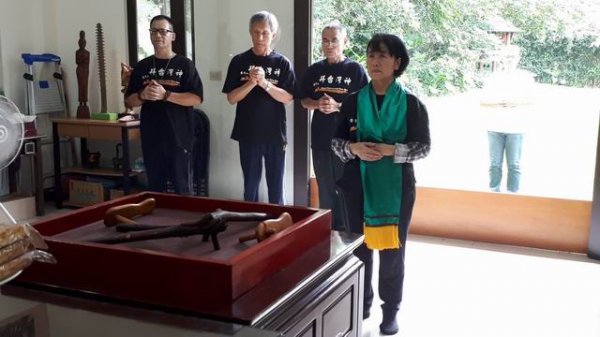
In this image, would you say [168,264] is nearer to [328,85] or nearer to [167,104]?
[328,85]

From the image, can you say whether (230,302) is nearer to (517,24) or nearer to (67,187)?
(517,24)

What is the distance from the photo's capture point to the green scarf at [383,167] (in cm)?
267

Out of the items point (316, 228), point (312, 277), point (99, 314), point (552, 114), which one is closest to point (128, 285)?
point (99, 314)

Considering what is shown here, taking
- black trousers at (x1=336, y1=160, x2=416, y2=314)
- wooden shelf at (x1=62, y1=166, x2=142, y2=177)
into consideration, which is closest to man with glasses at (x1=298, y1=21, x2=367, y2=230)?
black trousers at (x1=336, y1=160, x2=416, y2=314)

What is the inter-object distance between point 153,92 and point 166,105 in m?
0.14

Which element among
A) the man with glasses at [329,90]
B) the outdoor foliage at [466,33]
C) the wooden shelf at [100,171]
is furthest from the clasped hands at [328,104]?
the wooden shelf at [100,171]

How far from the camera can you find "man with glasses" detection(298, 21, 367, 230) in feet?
12.4

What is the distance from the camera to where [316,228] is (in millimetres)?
1601

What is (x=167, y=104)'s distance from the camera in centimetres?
400

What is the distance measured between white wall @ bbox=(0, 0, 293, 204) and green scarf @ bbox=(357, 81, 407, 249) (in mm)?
2021

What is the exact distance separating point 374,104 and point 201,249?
1.42 meters

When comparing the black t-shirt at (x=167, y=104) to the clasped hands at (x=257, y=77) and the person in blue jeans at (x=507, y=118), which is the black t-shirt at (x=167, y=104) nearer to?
the clasped hands at (x=257, y=77)

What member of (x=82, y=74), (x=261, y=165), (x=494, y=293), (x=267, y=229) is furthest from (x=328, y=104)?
(x=82, y=74)

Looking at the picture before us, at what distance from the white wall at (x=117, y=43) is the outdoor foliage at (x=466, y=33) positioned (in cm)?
55
